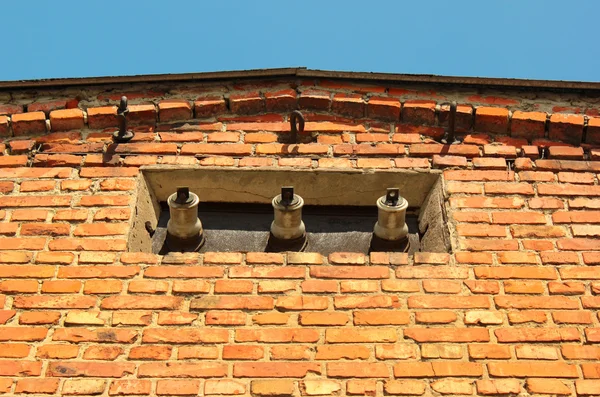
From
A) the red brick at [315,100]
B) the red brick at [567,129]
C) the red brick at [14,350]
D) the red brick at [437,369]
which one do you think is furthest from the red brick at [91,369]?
the red brick at [567,129]

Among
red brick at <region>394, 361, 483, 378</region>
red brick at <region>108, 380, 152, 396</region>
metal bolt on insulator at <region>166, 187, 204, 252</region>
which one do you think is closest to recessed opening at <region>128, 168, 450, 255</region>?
metal bolt on insulator at <region>166, 187, 204, 252</region>

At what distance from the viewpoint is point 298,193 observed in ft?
13.4

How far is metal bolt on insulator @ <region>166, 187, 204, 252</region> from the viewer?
3.78 m

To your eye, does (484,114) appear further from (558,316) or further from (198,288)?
(198,288)

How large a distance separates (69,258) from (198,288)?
68cm

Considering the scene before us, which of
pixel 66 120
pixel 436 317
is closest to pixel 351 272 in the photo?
pixel 436 317

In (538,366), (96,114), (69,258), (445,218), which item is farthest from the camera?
(96,114)

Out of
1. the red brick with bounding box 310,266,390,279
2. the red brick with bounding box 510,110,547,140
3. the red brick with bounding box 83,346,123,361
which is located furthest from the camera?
the red brick with bounding box 510,110,547,140

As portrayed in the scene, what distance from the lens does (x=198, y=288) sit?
3285mm

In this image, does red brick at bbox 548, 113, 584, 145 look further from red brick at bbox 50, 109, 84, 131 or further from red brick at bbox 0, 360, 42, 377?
red brick at bbox 0, 360, 42, 377

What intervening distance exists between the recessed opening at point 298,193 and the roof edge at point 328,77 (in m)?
0.75

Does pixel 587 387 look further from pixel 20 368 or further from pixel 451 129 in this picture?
pixel 20 368

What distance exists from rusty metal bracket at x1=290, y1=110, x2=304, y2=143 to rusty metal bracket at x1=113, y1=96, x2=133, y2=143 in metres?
0.96

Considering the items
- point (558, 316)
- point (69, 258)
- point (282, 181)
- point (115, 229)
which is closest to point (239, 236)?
point (282, 181)
